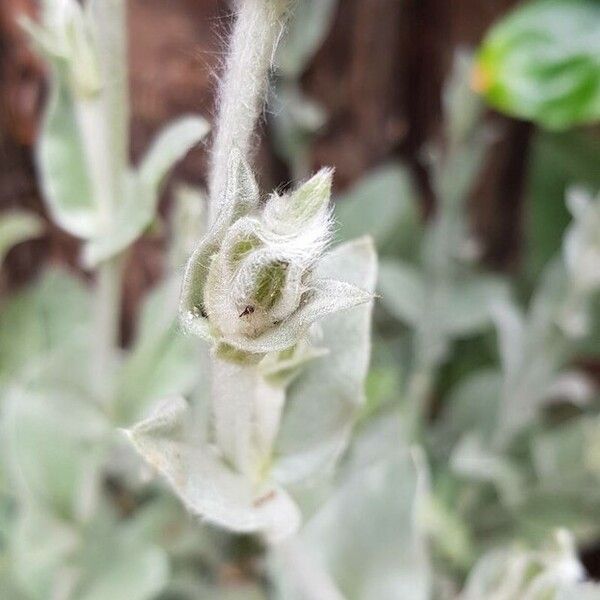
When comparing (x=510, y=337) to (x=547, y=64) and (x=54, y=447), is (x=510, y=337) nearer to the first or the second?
(x=547, y=64)

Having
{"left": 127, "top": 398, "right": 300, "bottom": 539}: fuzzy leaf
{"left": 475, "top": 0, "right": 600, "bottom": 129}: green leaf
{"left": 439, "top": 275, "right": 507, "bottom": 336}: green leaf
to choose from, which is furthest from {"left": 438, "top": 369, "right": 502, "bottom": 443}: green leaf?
{"left": 127, "top": 398, "right": 300, "bottom": 539}: fuzzy leaf

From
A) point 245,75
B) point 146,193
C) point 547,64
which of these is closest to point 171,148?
point 146,193

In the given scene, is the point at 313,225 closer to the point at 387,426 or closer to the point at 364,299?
the point at 364,299

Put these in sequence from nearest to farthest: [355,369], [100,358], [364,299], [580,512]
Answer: [364,299], [355,369], [100,358], [580,512]

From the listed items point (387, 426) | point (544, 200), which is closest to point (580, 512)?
point (387, 426)

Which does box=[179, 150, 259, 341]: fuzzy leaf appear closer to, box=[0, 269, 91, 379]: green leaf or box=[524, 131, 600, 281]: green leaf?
box=[0, 269, 91, 379]: green leaf

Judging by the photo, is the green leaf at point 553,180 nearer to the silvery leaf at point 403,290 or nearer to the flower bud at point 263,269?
the silvery leaf at point 403,290
